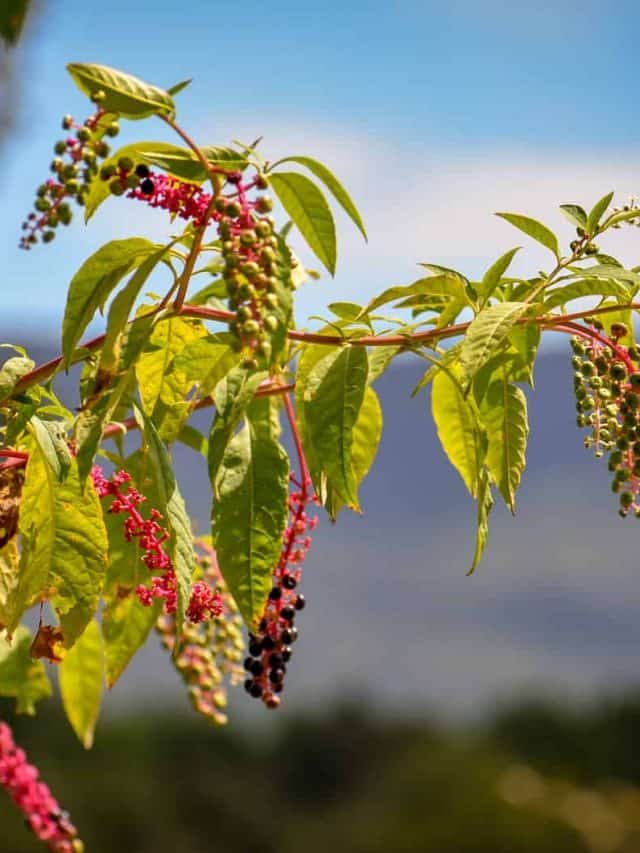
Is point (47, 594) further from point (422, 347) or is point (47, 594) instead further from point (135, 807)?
point (135, 807)

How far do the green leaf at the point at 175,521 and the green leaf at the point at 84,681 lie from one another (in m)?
0.51

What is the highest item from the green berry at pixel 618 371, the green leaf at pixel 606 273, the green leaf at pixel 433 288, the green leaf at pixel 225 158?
the green leaf at pixel 225 158

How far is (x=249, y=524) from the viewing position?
0.93 m

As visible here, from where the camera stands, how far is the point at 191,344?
100cm

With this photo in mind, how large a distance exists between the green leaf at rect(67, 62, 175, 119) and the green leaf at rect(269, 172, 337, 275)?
14 cm

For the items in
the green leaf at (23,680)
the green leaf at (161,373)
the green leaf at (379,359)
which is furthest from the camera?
the green leaf at (23,680)

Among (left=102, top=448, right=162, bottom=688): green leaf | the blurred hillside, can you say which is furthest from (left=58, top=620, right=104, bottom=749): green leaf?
the blurred hillside

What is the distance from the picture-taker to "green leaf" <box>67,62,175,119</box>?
737 mm

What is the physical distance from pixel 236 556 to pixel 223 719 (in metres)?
0.50

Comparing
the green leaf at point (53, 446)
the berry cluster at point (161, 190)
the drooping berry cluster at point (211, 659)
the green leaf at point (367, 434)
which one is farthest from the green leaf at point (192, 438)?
the berry cluster at point (161, 190)

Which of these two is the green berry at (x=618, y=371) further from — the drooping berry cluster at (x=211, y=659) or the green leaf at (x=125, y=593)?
the drooping berry cluster at (x=211, y=659)

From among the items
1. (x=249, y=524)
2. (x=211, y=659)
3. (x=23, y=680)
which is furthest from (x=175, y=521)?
(x=23, y=680)

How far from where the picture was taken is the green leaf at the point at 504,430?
3.34 ft

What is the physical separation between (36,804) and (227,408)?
678 millimetres
